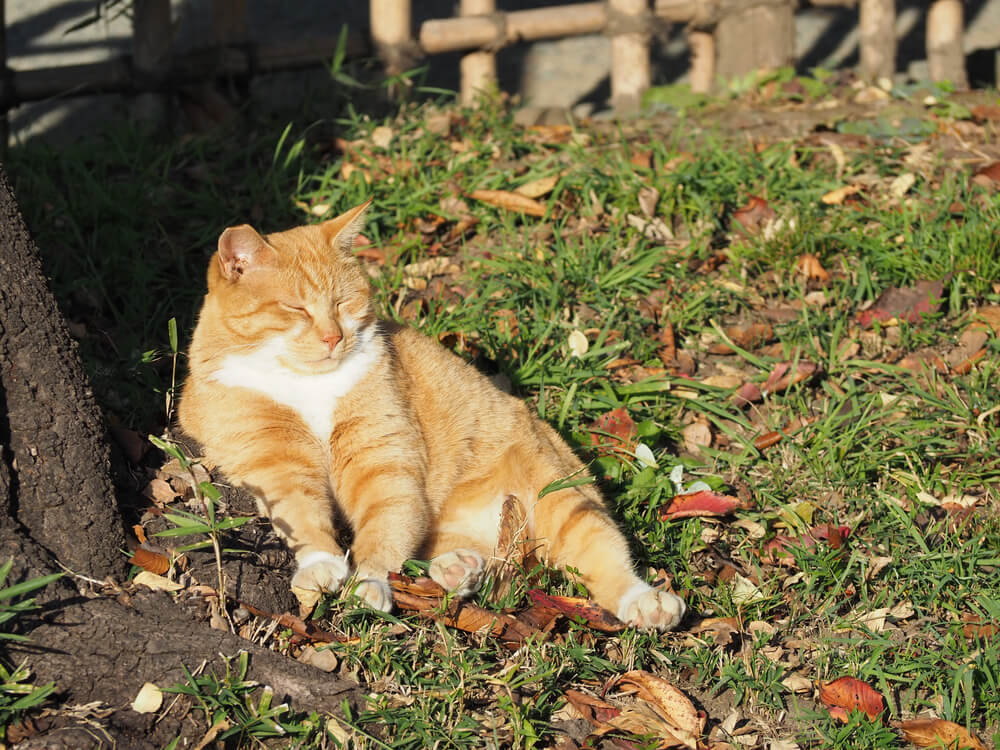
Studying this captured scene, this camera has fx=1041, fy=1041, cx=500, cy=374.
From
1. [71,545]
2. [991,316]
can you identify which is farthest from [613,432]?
[71,545]

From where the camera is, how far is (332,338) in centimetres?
340

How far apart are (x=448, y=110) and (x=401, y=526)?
11.5ft

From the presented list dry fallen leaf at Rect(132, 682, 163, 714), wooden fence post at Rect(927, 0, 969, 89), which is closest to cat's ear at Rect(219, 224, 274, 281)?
dry fallen leaf at Rect(132, 682, 163, 714)

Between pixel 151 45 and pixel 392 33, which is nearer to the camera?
pixel 151 45

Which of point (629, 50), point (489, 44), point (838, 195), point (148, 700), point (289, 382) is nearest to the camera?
point (148, 700)

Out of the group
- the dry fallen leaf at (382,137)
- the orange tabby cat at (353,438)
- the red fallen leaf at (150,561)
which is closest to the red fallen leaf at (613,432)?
the orange tabby cat at (353,438)

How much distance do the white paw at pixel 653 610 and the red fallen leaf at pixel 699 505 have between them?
641 mm

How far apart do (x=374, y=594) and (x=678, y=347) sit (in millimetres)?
2315

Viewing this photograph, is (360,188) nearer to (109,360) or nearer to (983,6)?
(109,360)

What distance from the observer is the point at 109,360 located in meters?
4.24

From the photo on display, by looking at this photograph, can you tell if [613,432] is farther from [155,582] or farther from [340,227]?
[155,582]

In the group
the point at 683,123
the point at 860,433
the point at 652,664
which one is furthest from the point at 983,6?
the point at 652,664

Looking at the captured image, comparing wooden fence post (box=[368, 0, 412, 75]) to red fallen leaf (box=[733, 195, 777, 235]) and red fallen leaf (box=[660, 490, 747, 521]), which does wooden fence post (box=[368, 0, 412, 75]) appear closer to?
red fallen leaf (box=[733, 195, 777, 235])

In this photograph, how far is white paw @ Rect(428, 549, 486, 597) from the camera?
3.11m
